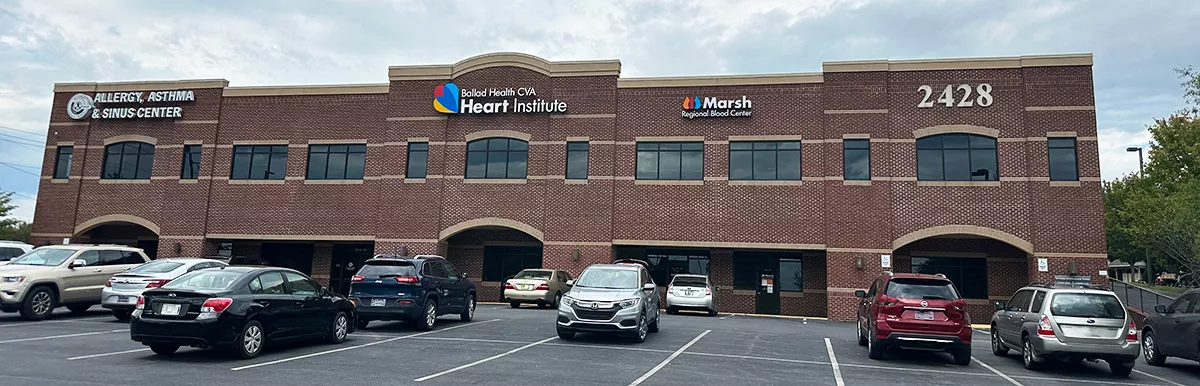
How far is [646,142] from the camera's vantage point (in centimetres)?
2655

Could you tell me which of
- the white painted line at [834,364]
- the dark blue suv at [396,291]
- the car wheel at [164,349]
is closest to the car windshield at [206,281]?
the car wheel at [164,349]

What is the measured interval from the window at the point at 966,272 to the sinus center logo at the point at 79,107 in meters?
34.4

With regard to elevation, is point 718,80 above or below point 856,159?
above

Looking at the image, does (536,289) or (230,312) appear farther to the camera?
(536,289)

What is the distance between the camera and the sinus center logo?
30.3 meters

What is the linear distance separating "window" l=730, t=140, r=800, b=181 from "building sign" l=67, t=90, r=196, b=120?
22.7 meters

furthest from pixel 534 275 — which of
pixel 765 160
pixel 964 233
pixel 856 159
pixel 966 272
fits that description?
pixel 966 272

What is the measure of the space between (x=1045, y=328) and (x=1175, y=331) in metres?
3.17

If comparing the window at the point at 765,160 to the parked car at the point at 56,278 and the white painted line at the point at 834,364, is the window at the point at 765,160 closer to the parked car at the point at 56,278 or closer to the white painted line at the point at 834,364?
the white painted line at the point at 834,364

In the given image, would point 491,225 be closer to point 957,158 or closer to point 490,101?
point 490,101

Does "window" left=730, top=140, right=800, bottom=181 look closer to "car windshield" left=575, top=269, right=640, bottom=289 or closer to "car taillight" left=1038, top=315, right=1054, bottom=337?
"car windshield" left=575, top=269, right=640, bottom=289

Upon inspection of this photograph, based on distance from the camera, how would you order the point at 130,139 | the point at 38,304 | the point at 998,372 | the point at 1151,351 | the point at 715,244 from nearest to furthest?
the point at 998,372 < the point at 1151,351 < the point at 38,304 < the point at 715,244 < the point at 130,139

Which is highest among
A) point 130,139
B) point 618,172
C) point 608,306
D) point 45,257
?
point 130,139

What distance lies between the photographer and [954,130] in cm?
2419
